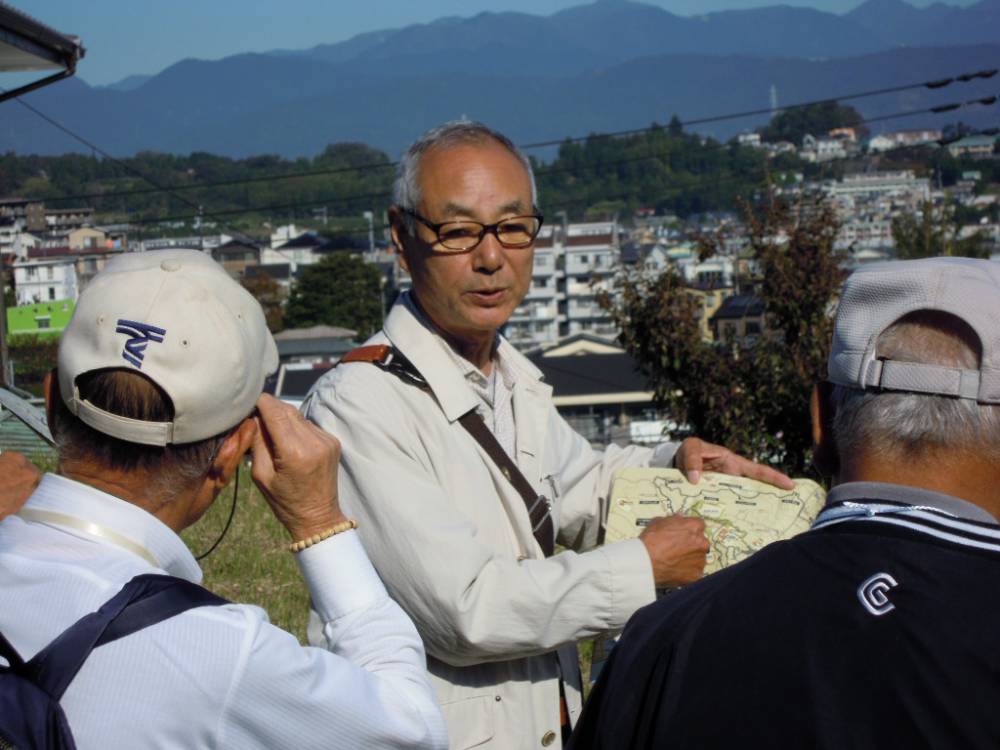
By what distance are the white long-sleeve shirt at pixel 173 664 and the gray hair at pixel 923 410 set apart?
79 cm

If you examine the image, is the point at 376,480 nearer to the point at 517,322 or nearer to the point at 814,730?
the point at 814,730

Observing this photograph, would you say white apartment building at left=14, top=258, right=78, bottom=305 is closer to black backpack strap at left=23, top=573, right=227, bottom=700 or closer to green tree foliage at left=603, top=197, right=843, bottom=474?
green tree foliage at left=603, top=197, right=843, bottom=474

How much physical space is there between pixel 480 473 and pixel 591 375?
4547 centimetres

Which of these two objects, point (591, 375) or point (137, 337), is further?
point (591, 375)

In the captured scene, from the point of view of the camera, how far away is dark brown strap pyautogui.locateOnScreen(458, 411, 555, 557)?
2783mm

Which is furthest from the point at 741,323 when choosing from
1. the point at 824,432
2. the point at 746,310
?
the point at 824,432

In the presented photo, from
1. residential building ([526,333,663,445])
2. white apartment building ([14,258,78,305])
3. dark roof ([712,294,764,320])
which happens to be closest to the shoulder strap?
dark roof ([712,294,764,320])

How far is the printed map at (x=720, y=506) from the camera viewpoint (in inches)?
112

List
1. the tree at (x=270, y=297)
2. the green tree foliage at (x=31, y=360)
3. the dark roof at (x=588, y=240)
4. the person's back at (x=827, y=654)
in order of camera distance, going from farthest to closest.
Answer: the dark roof at (x=588, y=240), the tree at (x=270, y=297), the green tree foliage at (x=31, y=360), the person's back at (x=827, y=654)

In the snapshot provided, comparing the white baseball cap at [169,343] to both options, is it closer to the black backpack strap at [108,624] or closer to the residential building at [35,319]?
the black backpack strap at [108,624]

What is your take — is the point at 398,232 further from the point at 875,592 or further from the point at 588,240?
the point at 588,240

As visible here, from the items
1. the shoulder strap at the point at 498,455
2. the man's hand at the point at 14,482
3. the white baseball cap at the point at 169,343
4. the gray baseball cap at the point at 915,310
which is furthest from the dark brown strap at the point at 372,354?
the gray baseball cap at the point at 915,310

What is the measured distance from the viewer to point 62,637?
166 centimetres

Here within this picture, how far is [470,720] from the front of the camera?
260cm
